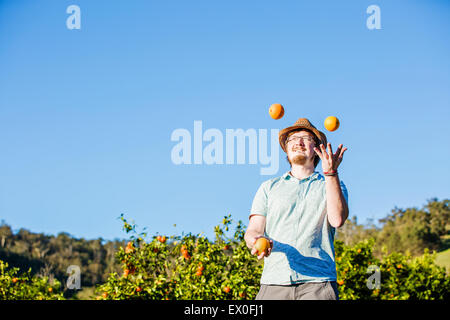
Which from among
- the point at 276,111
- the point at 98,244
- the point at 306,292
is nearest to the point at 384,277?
the point at 276,111

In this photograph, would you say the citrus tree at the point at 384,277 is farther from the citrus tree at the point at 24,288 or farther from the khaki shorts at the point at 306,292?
the khaki shorts at the point at 306,292

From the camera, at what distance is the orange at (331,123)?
4.31 m

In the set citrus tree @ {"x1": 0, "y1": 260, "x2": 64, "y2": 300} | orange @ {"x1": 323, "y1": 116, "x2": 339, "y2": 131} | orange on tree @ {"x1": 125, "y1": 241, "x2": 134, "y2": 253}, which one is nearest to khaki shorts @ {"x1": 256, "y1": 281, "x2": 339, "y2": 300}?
orange @ {"x1": 323, "y1": 116, "x2": 339, "y2": 131}

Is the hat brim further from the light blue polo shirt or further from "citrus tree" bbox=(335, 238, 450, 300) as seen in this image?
"citrus tree" bbox=(335, 238, 450, 300)

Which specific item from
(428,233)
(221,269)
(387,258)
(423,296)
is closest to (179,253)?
(221,269)

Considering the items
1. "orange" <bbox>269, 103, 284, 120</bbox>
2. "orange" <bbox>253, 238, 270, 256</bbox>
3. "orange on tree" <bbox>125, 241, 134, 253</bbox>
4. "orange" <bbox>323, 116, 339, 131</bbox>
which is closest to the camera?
"orange" <bbox>253, 238, 270, 256</bbox>

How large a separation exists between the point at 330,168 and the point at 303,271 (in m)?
0.72

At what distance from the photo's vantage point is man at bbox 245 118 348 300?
3.09m

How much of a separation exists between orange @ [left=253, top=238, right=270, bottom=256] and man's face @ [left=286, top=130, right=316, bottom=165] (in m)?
0.81

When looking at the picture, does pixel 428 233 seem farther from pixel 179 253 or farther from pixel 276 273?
pixel 276 273

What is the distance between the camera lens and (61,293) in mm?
8641

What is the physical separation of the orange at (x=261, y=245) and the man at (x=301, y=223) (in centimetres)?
3

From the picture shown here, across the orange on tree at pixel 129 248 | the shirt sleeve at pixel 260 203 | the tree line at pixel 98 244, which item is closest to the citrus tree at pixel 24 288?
Result: the orange on tree at pixel 129 248

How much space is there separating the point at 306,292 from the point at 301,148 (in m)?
1.10
